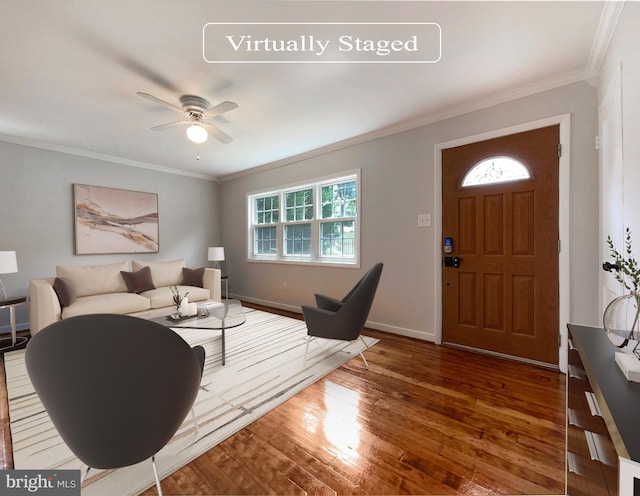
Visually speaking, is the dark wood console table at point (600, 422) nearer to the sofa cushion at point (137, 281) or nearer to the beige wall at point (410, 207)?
the beige wall at point (410, 207)

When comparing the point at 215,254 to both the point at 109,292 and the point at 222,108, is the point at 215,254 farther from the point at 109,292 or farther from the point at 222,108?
the point at 222,108

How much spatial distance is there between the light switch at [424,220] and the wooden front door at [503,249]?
152 millimetres

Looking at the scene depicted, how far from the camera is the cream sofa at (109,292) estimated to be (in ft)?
9.72

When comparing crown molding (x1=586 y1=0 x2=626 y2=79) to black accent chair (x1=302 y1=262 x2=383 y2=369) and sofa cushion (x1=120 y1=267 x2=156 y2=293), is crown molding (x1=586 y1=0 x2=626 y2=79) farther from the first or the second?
sofa cushion (x1=120 y1=267 x2=156 y2=293)

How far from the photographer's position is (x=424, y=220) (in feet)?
10.2

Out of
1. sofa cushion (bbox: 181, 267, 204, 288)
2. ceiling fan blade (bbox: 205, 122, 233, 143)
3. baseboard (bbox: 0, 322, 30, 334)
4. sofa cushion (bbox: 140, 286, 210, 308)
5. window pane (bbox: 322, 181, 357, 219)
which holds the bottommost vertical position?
baseboard (bbox: 0, 322, 30, 334)

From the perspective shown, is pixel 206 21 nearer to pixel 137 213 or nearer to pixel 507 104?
pixel 507 104

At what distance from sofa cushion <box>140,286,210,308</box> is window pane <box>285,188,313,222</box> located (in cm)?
181

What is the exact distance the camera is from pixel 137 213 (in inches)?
182

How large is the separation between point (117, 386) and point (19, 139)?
14.7ft

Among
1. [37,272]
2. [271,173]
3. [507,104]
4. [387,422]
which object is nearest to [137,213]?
[37,272]

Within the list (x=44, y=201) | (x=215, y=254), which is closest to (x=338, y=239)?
(x=215, y=254)

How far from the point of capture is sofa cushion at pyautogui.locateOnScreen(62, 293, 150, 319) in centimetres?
307

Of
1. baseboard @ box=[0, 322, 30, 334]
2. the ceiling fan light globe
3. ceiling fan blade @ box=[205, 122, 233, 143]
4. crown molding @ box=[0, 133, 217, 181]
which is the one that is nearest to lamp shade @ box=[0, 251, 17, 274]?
baseboard @ box=[0, 322, 30, 334]
